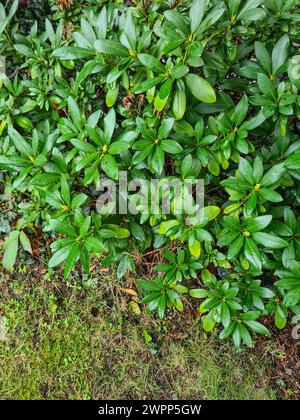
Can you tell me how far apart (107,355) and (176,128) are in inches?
58.3

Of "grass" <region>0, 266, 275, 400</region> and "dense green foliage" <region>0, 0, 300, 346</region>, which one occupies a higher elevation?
"dense green foliage" <region>0, 0, 300, 346</region>

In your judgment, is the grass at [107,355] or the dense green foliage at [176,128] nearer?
the dense green foliage at [176,128]

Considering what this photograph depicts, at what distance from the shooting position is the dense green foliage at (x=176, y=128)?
1.62 m

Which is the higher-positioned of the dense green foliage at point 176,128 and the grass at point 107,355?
the dense green foliage at point 176,128

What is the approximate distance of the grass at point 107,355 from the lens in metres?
2.45

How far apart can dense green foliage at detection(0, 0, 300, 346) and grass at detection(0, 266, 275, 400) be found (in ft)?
1.56

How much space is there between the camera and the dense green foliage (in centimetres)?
162

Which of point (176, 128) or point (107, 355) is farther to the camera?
point (107, 355)

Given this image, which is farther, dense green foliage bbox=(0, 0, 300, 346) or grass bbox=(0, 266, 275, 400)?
grass bbox=(0, 266, 275, 400)

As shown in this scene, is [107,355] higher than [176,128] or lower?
lower

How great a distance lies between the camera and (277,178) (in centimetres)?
164

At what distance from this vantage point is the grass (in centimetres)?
245

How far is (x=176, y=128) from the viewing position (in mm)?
1746

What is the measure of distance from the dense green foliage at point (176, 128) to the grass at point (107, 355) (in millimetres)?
477
